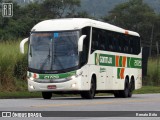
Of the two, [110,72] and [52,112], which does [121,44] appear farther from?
[52,112]

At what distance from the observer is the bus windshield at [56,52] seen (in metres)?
27.5

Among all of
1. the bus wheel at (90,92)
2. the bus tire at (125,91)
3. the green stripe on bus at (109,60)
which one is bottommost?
the bus tire at (125,91)

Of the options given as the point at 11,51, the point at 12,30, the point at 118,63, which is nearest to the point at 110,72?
the point at 118,63

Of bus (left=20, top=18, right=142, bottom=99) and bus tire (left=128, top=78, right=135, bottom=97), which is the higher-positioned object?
bus (left=20, top=18, right=142, bottom=99)

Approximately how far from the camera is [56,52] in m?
27.5

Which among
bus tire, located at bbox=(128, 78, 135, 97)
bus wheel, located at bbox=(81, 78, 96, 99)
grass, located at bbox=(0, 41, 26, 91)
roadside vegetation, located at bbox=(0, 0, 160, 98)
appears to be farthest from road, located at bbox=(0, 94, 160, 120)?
bus tire, located at bbox=(128, 78, 135, 97)

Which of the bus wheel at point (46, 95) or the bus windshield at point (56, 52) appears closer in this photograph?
the bus windshield at point (56, 52)

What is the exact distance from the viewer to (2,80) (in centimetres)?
3431

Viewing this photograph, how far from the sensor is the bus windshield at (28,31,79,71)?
90.1 ft

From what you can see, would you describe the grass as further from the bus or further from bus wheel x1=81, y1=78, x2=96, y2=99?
bus wheel x1=81, y1=78, x2=96, y2=99

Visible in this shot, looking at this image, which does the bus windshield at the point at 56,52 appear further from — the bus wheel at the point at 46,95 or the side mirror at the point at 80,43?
the bus wheel at the point at 46,95

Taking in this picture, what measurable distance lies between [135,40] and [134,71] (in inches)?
69.9

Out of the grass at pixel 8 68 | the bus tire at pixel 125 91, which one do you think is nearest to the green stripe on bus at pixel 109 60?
the bus tire at pixel 125 91

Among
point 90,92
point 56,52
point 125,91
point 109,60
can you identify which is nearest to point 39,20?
point 125,91
